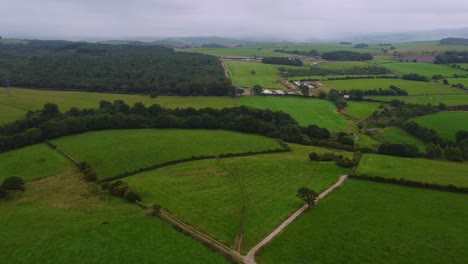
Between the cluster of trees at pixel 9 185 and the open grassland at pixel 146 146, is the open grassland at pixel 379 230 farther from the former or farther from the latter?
the cluster of trees at pixel 9 185

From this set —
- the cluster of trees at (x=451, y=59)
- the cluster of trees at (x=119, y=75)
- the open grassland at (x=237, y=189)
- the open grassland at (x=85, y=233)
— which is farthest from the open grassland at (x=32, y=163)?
the cluster of trees at (x=451, y=59)

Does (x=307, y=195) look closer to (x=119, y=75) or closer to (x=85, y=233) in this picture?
(x=85, y=233)

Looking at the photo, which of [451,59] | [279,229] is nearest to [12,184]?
[279,229]

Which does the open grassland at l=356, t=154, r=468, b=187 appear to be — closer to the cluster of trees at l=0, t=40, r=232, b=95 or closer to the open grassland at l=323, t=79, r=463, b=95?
the cluster of trees at l=0, t=40, r=232, b=95

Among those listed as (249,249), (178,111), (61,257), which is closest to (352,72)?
(178,111)

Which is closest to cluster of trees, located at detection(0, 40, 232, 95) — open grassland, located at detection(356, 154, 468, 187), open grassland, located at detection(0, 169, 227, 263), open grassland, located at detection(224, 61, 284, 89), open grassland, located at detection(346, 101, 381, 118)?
open grassland, located at detection(224, 61, 284, 89)

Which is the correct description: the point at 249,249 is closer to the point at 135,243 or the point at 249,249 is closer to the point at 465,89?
the point at 135,243
